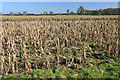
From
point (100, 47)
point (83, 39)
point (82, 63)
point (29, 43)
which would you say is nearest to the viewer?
point (82, 63)

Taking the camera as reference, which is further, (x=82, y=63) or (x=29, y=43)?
(x=29, y=43)

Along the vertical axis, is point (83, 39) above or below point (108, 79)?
above

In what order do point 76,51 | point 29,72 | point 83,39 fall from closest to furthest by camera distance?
point 29,72, point 76,51, point 83,39

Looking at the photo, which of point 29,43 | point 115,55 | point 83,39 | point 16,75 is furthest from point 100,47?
point 16,75

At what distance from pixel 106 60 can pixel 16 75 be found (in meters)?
3.65

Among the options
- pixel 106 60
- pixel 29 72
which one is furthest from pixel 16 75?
pixel 106 60

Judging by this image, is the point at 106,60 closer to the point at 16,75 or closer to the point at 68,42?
the point at 68,42

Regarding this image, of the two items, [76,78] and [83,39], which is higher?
[83,39]

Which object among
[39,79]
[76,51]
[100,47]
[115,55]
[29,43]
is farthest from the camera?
[29,43]

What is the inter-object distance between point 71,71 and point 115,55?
7.94 feet

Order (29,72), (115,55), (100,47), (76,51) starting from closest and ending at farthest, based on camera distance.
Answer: (29,72)
(115,55)
(76,51)
(100,47)

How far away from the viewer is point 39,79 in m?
4.66

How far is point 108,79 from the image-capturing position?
4.73 m

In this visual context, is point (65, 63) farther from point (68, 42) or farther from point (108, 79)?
point (68, 42)
